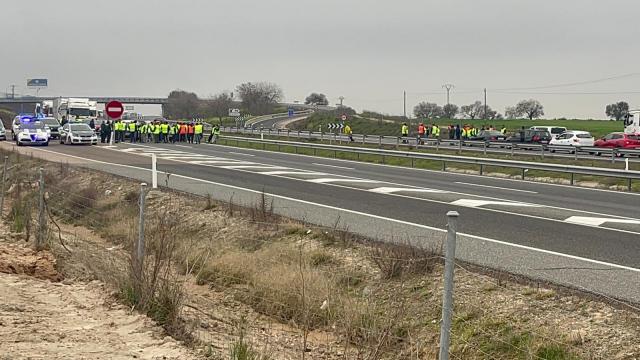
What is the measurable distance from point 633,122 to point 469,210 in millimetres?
39292

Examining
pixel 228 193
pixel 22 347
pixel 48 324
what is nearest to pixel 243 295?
pixel 48 324

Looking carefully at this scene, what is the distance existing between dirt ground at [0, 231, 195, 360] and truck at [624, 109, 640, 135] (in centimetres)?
4610

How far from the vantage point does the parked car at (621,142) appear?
135 ft

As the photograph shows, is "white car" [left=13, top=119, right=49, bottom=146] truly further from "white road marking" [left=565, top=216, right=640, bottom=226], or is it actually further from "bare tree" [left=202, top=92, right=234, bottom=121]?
"bare tree" [left=202, top=92, right=234, bottom=121]

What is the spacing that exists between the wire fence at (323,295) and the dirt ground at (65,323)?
480 mm

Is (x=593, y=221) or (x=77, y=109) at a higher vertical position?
(x=77, y=109)

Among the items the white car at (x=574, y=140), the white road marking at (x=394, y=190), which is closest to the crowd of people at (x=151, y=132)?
the white car at (x=574, y=140)

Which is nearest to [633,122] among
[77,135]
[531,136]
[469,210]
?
[531,136]

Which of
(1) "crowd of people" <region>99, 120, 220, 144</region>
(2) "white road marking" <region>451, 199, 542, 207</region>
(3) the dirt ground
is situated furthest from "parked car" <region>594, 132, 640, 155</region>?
(3) the dirt ground

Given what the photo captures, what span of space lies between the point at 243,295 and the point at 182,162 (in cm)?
1963

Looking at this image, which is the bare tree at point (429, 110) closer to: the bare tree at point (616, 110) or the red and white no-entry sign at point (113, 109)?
the bare tree at point (616, 110)

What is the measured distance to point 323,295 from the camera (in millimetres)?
9000

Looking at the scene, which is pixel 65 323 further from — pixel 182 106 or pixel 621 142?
pixel 182 106

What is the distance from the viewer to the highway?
9.85m
